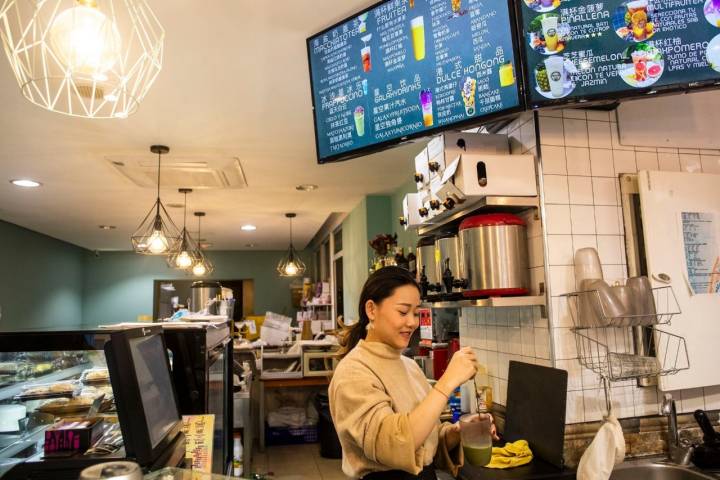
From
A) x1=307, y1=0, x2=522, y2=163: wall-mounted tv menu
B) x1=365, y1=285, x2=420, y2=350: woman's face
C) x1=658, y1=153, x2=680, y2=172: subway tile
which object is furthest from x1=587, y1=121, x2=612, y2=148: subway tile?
x1=365, y1=285, x2=420, y2=350: woman's face

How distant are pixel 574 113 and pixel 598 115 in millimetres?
124

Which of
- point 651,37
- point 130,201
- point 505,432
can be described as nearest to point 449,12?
point 651,37

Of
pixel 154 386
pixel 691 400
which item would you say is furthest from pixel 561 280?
pixel 154 386

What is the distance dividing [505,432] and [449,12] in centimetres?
179

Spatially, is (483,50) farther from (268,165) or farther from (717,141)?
(268,165)

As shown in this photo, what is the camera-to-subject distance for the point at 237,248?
11141 mm

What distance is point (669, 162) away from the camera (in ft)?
7.53

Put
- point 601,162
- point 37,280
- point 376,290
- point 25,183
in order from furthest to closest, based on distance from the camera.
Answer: point 37,280 < point 25,183 < point 601,162 < point 376,290

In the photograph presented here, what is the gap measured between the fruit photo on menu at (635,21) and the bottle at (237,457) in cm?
306

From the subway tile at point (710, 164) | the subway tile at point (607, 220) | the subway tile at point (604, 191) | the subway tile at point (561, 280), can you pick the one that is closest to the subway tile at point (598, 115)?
the subway tile at point (604, 191)

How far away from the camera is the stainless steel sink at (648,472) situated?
1922 millimetres

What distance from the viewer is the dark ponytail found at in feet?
5.06

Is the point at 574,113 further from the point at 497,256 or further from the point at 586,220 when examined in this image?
the point at 497,256

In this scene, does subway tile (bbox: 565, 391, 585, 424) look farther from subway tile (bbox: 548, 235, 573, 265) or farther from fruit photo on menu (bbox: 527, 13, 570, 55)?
fruit photo on menu (bbox: 527, 13, 570, 55)
